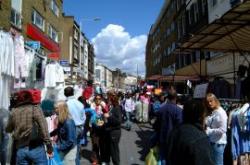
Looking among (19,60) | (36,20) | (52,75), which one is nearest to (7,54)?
(19,60)

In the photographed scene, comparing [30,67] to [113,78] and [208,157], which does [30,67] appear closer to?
[208,157]

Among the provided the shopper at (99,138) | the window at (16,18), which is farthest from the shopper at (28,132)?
the window at (16,18)

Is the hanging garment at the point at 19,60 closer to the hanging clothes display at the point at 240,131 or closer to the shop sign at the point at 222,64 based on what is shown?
the hanging clothes display at the point at 240,131

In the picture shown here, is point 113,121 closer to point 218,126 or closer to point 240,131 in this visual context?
point 218,126

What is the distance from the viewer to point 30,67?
10.2 meters

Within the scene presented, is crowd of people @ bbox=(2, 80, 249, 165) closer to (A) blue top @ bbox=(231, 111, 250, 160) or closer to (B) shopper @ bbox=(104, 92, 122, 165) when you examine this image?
(B) shopper @ bbox=(104, 92, 122, 165)

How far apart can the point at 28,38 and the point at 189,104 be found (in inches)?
924

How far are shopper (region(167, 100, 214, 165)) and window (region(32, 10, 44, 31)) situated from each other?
2513cm

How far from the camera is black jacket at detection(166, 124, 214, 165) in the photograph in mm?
3545

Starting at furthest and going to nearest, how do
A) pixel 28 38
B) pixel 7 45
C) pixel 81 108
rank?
1. pixel 28 38
2. pixel 81 108
3. pixel 7 45

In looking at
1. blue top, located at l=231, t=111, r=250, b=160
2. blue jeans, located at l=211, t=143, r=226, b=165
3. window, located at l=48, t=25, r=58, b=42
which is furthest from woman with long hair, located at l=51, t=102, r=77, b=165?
window, located at l=48, t=25, r=58, b=42

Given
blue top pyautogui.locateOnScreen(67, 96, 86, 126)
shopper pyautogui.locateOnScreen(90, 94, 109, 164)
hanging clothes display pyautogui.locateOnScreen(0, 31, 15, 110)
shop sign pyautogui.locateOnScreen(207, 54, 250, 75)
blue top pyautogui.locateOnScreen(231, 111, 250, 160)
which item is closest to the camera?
blue top pyautogui.locateOnScreen(231, 111, 250, 160)

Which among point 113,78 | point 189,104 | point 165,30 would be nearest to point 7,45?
point 189,104

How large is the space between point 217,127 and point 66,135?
9.15ft
